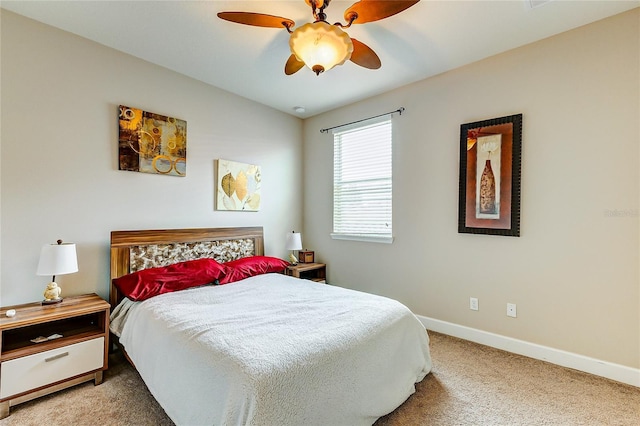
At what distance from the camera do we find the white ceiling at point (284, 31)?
2.07m

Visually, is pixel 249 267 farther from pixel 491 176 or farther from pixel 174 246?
pixel 491 176

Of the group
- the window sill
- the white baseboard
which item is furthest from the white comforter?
the window sill

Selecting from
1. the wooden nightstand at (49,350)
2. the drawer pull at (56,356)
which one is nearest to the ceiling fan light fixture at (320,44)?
the wooden nightstand at (49,350)

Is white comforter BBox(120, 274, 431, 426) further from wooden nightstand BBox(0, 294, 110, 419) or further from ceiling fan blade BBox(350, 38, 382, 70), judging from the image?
ceiling fan blade BBox(350, 38, 382, 70)

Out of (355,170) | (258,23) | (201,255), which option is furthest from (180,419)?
(355,170)

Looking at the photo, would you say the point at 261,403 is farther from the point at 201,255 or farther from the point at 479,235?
the point at 479,235

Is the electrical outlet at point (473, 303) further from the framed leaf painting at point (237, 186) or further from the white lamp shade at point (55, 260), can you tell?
the white lamp shade at point (55, 260)

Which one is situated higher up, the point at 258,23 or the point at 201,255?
the point at 258,23

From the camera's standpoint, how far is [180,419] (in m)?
1.49

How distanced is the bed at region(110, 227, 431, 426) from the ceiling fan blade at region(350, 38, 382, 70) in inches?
69.3

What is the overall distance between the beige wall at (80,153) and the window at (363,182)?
5.02 ft

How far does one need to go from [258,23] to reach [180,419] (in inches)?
89.4

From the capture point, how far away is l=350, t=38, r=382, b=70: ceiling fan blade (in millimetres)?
2004

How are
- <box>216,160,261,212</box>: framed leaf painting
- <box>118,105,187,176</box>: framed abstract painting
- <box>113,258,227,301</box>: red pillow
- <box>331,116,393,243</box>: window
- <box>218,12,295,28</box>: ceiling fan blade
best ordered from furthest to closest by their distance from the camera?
<box>331,116,393,243</box>: window, <box>216,160,261,212</box>: framed leaf painting, <box>118,105,187,176</box>: framed abstract painting, <box>113,258,227,301</box>: red pillow, <box>218,12,295,28</box>: ceiling fan blade
